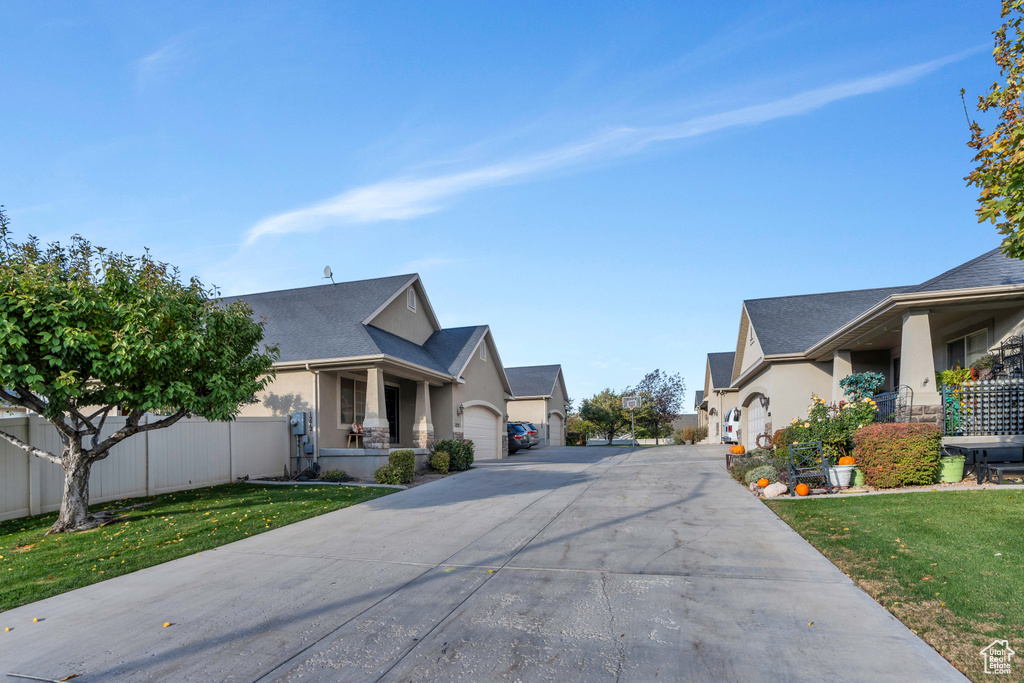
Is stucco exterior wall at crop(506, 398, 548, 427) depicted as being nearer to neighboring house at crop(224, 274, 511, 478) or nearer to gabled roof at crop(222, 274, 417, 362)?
neighboring house at crop(224, 274, 511, 478)

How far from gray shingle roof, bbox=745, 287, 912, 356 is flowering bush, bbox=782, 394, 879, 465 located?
5.77 metres

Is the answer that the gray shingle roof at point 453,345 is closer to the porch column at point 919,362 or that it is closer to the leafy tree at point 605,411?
the porch column at point 919,362

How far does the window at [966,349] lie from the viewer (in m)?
13.3

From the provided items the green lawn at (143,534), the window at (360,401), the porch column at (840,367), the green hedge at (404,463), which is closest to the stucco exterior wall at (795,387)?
the porch column at (840,367)

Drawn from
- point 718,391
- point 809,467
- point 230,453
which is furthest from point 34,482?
point 718,391

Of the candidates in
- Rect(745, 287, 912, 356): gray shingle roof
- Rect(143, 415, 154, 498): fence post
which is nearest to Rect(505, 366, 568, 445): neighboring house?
Rect(745, 287, 912, 356): gray shingle roof

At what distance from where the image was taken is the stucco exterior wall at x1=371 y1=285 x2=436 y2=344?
19.0 meters

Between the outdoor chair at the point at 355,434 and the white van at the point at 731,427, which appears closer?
the outdoor chair at the point at 355,434

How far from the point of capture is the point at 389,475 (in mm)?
14477

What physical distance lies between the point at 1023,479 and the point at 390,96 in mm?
15772

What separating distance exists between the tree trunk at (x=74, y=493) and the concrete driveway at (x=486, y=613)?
303cm

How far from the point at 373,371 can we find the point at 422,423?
2915 millimetres

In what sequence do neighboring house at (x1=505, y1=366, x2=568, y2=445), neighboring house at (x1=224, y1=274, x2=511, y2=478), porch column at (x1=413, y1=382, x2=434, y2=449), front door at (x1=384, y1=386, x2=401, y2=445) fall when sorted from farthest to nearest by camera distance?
1. neighboring house at (x1=505, y1=366, x2=568, y2=445)
2. front door at (x1=384, y1=386, x2=401, y2=445)
3. porch column at (x1=413, y1=382, x2=434, y2=449)
4. neighboring house at (x1=224, y1=274, x2=511, y2=478)

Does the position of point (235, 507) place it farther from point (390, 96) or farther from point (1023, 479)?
point (1023, 479)
